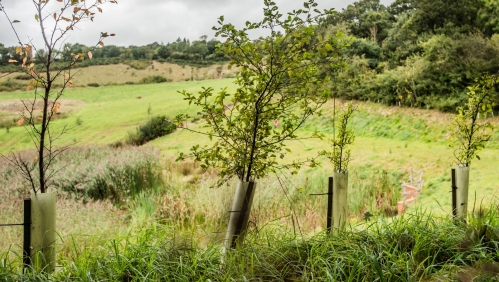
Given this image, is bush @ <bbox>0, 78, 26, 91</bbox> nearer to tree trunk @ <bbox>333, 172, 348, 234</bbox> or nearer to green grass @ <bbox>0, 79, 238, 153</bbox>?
green grass @ <bbox>0, 79, 238, 153</bbox>

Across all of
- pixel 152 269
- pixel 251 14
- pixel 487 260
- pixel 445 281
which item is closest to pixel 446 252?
pixel 487 260

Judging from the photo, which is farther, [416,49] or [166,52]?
[416,49]

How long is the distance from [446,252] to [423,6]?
4211 millimetres

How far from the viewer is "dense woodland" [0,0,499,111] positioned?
462cm

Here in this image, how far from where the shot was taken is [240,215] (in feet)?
5.61

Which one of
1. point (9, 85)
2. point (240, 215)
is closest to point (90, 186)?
point (9, 85)

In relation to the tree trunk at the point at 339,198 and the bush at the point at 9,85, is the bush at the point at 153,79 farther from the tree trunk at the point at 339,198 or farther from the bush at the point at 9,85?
the tree trunk at the point at 339,198

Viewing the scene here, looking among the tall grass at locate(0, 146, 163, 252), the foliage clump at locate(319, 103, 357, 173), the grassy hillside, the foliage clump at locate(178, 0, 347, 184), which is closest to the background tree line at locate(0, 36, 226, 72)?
the grassy hillside

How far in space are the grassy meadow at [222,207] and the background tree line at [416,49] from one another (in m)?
0.27

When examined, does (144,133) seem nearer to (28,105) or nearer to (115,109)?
(115,109)

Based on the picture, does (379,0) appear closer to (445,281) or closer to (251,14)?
(251,14)

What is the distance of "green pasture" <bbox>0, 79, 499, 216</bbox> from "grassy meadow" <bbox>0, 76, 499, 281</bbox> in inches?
0.5

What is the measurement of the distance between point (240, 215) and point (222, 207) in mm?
1452

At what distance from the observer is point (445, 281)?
1.38 metres
